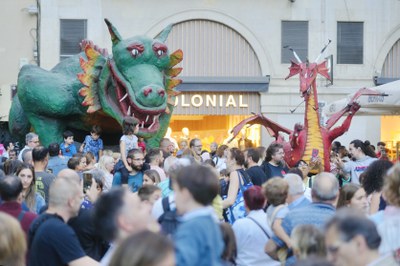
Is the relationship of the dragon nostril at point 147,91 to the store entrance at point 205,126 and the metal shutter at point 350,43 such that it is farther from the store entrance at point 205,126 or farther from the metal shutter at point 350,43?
the metal shutter at point 350,43

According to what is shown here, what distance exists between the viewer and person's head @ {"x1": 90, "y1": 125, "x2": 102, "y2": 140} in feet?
47.5

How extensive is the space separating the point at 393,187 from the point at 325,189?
761mm

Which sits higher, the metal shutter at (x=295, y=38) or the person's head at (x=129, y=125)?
the metal shutter at (x=295, y=38)

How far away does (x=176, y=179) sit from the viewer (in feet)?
16.1

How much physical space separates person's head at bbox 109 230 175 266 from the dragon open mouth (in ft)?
30.1

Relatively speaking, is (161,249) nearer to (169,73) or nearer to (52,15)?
(169,73)

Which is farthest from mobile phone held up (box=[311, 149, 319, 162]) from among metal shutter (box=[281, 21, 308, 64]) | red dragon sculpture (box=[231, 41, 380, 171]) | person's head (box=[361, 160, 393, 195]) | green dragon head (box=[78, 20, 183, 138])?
metal shutter (box=[281, 21, 308, 64])

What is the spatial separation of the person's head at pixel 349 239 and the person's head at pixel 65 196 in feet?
6.87

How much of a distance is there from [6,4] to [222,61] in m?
6.50

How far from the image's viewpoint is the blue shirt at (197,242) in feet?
14.8

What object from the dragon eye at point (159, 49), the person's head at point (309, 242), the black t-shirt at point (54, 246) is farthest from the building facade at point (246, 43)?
the person's head at point (309, 242)

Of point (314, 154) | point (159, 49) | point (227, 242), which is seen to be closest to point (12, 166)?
point (159, 49)

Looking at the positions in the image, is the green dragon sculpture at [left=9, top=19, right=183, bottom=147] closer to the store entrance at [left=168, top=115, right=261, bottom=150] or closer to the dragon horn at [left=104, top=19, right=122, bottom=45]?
the dragon horn at [left=104, top=19, right=122, bottom=45]

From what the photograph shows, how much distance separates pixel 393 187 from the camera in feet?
19.9
